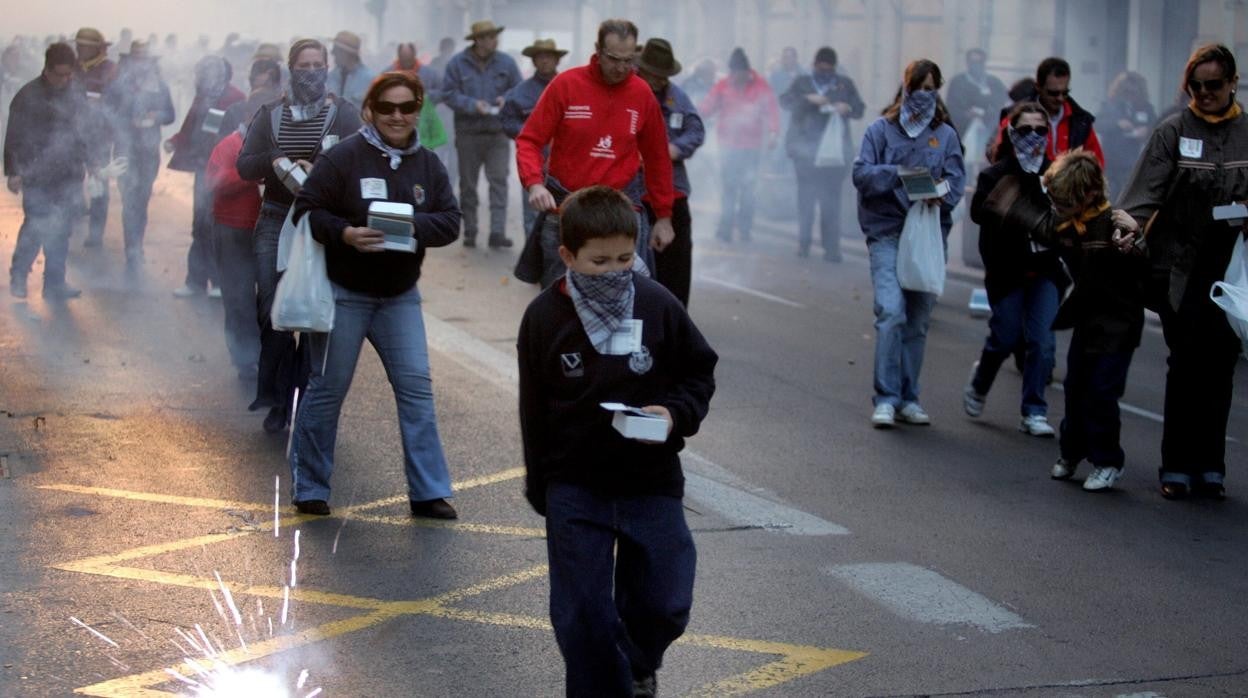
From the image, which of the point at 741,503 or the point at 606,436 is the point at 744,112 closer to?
the point at 741,503

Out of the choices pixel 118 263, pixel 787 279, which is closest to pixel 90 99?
pixel 118 263

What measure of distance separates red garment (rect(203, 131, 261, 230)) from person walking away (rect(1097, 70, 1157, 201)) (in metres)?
10.7

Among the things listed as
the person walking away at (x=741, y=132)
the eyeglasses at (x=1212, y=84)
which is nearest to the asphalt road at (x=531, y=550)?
the eyeglasses at (x=1212, y=84)

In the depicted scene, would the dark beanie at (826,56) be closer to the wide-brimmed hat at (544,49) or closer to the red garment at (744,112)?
the red garment at (744,112)

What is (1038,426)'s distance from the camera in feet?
27.8

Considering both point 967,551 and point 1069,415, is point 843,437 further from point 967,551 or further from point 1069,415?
point 967,551

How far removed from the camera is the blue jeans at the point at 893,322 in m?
8.49

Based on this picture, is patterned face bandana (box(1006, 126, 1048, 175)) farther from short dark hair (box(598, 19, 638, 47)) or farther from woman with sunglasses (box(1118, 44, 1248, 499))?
short dark hair (box(598, 19, 638, 47))

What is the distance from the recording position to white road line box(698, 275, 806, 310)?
42.8 feet

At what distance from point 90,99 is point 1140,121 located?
396 inches

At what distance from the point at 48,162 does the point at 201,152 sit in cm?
103

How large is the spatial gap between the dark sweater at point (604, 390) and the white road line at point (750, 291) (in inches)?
341

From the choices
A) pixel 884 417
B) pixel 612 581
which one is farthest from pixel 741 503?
pixel 612 581

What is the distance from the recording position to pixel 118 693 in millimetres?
4570
